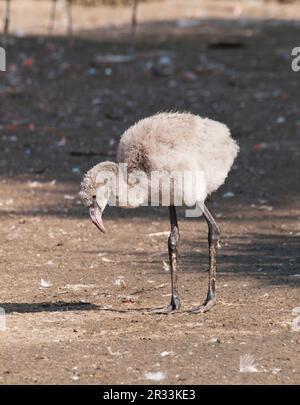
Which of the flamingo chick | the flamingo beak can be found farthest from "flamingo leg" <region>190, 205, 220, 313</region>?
the flamingo beak

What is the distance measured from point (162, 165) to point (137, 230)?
279 centimetres

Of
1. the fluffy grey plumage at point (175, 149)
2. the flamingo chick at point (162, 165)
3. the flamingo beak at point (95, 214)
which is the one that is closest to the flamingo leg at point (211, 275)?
the flamingo chick at point (162, 165)

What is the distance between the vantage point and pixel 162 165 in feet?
22.1

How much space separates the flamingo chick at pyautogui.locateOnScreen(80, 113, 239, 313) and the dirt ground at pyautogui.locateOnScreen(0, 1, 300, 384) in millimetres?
591

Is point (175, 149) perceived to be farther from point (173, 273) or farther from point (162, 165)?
point (173, 273)

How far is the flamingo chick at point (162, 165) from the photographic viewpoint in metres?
6.76

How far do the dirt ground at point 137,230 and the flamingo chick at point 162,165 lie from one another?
0.59 meters

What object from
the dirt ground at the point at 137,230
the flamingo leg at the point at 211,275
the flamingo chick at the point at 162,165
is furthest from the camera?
the flamingo leg at the point at 211,275

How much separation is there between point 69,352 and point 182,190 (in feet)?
4.01

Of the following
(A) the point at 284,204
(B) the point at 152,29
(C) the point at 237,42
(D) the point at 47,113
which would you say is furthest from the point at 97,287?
(B) the point at 152,29

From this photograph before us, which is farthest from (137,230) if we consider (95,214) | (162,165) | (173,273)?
(162,165)

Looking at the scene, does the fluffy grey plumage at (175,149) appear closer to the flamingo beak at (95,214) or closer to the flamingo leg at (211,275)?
the flamingo beak at (95,214)

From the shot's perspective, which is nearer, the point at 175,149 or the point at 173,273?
the point at 175,149
